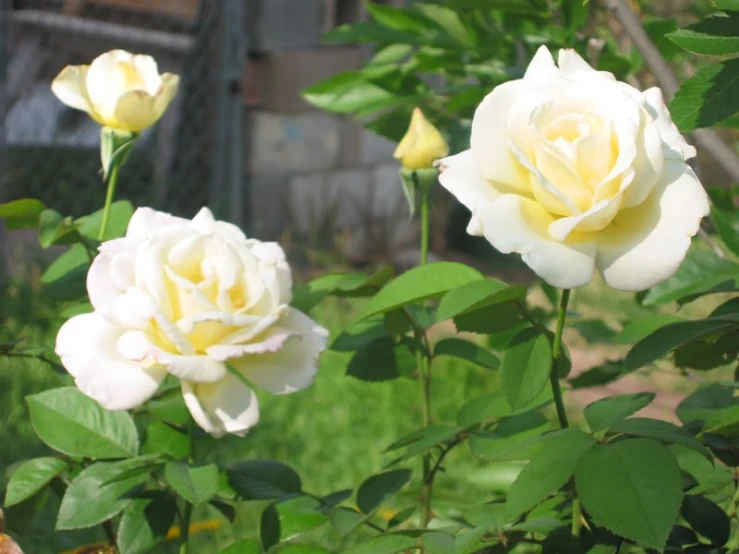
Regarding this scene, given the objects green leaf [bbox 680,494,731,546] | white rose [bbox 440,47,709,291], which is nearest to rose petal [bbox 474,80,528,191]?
white rose [bbox 440,47,709,291]

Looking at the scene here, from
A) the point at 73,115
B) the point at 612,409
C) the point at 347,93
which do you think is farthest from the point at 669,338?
the point at 73,115

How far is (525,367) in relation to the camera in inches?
29.9

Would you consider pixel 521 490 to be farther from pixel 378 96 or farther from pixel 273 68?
pixel 273 68

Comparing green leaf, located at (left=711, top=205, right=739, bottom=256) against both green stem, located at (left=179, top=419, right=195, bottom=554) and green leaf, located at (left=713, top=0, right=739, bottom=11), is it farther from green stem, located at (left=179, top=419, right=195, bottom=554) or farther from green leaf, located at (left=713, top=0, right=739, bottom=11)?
green stem, located at (left=179, top=419, right=195, bottom=554)

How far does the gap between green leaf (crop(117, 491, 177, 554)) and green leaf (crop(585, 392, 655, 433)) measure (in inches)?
13.2

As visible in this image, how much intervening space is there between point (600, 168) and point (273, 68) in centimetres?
458

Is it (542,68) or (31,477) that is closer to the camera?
(542,68)

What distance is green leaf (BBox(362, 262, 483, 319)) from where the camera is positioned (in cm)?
75

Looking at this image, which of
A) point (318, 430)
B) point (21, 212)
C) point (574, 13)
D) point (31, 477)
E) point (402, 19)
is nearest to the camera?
point (31, 477)

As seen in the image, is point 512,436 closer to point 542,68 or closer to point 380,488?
point 380,488

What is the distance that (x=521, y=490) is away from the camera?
69cm

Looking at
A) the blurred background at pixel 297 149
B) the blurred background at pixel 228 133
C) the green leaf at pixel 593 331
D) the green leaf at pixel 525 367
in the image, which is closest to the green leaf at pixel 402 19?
the blurred background at pixel 297 149

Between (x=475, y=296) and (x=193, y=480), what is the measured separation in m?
0.24

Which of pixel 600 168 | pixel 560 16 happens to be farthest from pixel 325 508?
pixel 560 16
